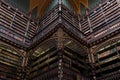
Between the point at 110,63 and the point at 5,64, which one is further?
the point at 5,64

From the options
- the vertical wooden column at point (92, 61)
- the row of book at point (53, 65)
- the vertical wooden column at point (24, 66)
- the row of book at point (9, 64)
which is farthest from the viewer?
the vertical wooden column at point (24, 66)

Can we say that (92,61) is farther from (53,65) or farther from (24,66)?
(24,66)

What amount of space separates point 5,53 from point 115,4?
21.6ft

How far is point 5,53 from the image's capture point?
6.68 metres

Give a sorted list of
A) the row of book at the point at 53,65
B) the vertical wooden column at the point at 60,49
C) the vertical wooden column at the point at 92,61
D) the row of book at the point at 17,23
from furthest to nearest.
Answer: the row of book at the point at 17,23, the vertical wooden column at the point at 92,61, the row of book at the point at 53,65, the vertical wooden column at the point at 60,49

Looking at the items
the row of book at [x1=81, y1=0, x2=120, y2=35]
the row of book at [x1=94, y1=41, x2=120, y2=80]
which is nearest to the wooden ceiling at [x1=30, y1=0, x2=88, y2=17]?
the row of book at [x1=81, y1=0, x2=120, y2=35]

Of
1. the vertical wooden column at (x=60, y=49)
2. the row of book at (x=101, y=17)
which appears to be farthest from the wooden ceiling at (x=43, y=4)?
the vertical wooden column at (x=60, y=49)

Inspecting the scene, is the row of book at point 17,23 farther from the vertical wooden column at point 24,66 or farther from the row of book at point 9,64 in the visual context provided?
the row of book at point 9,64

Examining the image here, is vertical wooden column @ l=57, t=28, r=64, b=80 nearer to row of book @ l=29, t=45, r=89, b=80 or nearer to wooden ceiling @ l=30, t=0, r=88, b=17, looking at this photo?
row of book @ l=29, t=45, r=89, b=80

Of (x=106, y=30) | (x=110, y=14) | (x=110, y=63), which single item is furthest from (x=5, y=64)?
(x=110, y=14)

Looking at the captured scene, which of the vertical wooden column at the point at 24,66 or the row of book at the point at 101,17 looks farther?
the row of book at the point at 101,17

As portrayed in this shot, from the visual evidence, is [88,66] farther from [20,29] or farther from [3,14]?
[3,14]

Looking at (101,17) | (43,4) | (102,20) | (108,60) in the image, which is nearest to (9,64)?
(108,60)

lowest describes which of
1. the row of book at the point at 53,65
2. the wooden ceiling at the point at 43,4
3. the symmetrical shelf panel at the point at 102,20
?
the row of book at the point at 53,65
